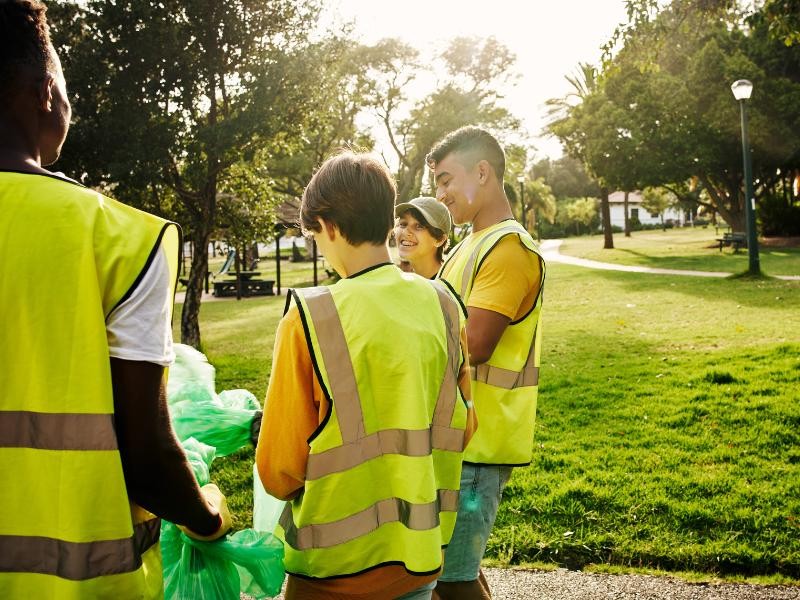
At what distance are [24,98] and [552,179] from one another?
9110cm

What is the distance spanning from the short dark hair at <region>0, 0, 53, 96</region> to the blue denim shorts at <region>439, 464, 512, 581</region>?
184cm

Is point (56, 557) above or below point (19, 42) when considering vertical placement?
below

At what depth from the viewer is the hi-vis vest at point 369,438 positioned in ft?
5.80

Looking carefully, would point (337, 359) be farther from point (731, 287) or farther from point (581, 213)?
point (581, 213)

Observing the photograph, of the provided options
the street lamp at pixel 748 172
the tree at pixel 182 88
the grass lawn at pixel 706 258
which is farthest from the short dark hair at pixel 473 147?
the grass lawn at pixel 706 258

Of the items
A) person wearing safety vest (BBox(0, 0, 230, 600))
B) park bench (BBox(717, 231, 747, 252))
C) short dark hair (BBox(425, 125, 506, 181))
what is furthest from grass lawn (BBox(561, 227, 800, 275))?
person wearing safety vest (BBox(0, 0, 230, 600))

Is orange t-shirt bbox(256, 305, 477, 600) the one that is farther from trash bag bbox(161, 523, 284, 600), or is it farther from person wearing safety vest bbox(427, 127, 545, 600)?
person wearing safety vest bbox(427, 127, 545, 600)

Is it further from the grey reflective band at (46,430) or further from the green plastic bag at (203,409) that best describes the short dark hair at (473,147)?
the grey reflective band at (46,430)

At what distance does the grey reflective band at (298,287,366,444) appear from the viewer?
5.73 feet

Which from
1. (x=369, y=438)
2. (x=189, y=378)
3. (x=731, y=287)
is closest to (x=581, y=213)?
(x=731, y=287)

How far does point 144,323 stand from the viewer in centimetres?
139

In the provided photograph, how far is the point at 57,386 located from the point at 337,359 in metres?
0.66

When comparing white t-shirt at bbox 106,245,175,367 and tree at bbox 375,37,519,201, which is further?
tree at bbox 375,37,519,201

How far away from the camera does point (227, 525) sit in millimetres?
1733
